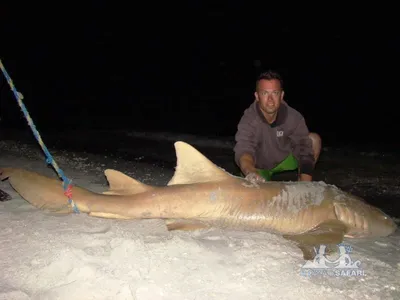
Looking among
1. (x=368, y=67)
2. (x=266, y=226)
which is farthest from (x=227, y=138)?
(x=368, y=67)

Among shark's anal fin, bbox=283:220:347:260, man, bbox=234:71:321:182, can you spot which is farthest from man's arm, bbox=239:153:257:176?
shark's anal fin, bbox=283:220:347:260

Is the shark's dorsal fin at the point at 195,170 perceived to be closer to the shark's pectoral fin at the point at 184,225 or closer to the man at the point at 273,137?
the shark's pectoral fin at the point at 184,225

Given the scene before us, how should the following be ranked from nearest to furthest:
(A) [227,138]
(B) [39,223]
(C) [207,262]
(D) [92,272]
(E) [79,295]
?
(E) [79,295]
(D) [92,272]
(C) [207,262]
(B) [39,223]
(A) [227,138]

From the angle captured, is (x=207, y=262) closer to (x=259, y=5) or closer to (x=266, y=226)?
(x=266, y=226)

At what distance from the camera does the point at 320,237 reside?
325 centimetres

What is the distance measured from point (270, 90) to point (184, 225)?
2.10 metres

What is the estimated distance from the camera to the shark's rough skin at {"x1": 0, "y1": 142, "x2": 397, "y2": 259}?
132 inches

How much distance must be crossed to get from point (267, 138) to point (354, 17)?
49.5 m

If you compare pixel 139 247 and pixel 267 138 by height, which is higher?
pixel 267 138

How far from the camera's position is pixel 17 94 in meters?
3.40

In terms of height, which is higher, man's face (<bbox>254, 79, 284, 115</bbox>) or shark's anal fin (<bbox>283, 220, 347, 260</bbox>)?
man's face (<bbox>254, 79, 284, 115</bbox>)

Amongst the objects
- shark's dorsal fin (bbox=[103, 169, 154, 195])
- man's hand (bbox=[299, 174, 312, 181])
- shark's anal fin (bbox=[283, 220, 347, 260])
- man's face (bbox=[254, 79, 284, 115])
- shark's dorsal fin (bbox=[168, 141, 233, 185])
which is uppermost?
man's face (bbox=[254, 79, 284, 115])

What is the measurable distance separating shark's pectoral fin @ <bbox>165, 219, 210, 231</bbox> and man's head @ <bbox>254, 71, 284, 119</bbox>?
1928mm

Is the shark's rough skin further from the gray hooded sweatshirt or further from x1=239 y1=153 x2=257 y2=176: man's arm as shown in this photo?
the gray hooded sweatshirt
